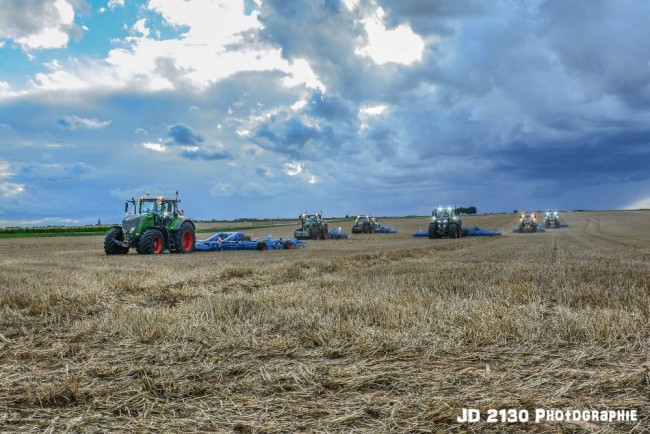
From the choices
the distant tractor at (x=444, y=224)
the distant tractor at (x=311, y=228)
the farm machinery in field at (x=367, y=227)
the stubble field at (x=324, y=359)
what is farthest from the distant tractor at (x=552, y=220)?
the stubble field at (x=324, y=359)

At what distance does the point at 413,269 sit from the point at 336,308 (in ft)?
24.3

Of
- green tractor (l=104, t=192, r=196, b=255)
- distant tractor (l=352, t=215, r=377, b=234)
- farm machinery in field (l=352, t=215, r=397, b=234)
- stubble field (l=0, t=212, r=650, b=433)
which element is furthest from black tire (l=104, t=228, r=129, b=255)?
distant tractor (l=352, t=215, r=377, b=234)

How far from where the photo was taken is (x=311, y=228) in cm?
4603

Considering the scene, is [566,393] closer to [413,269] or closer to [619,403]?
[619,403]

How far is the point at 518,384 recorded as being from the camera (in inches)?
173

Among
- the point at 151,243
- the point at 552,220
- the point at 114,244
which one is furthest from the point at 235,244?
the point at 552,220

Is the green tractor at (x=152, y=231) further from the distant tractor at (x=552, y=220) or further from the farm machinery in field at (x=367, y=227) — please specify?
the distant tractor at (x=552, y=220)

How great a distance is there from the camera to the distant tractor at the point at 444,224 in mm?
44625

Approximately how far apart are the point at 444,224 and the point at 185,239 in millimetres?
25189

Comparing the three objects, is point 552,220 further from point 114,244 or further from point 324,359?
point 324,359

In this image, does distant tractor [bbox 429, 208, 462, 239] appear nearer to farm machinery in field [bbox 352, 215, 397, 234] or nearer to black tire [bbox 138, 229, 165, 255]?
farm machinery in field [bbox 352, 215, 397, 234]

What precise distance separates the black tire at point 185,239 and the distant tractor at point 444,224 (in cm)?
2347

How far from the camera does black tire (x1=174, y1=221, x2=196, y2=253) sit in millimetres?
26906

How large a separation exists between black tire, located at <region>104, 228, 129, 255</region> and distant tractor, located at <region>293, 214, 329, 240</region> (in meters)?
21.0
